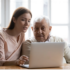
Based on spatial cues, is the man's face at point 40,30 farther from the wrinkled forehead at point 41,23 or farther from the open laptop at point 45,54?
the open laptop at point 45,54

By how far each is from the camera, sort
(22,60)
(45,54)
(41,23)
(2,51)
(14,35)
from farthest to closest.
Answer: (14,35) → (41,23) → (2,51) → (22,60) → (45,54)

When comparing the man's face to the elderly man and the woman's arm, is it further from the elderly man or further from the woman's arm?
the woman's arm

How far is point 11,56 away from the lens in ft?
5.65

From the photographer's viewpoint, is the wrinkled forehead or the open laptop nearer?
the open laptop

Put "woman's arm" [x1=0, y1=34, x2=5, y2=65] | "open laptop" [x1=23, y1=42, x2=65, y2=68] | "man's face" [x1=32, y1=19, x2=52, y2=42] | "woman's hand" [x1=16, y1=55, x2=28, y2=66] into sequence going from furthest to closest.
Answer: "man's face" [x1=32, y1=19, x2=52, y2=42], "woman's arm" [x1=0, y1=34, x2=5, y2=65], "woman's hand" [x1=16, y1=55, x2=28, y2=66], "open laptop" [x1=23, y1=42, x2=65, y2=68]

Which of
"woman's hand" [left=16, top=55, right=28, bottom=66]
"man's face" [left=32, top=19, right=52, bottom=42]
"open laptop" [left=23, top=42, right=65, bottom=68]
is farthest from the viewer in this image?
"man's face" [left=32, top=19, right=52, bottom=42]

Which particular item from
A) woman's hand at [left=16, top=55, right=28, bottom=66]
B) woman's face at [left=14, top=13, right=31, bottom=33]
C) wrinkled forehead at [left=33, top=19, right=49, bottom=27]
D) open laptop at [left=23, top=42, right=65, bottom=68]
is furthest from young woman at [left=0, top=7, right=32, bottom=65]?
open laptop at [left=23, top=42, right=65, bottom=68]

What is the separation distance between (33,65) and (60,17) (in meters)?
2.48

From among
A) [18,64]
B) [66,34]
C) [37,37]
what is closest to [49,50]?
[18,64]

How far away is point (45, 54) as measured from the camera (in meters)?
1.28

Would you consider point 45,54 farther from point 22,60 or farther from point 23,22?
point 23,22

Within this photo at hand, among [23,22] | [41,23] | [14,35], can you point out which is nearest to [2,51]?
[14,35]

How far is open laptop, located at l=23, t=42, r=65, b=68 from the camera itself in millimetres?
1264

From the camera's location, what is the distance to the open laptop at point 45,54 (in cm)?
126
